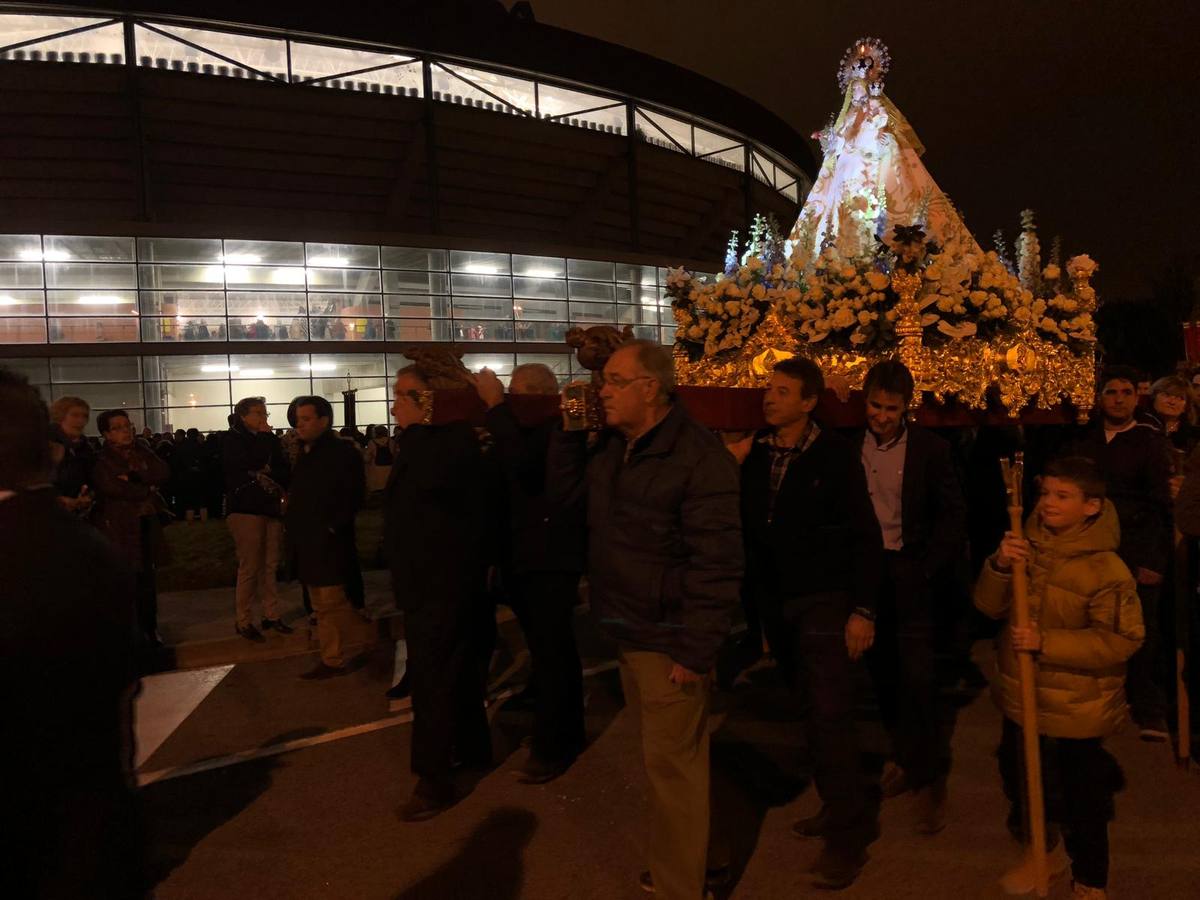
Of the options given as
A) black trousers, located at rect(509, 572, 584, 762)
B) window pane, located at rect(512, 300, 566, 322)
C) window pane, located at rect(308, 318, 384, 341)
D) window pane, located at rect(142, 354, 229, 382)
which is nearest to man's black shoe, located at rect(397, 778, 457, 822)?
black trousers, located at rect(509, 572, 584, 762)

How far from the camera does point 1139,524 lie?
4.96 metres

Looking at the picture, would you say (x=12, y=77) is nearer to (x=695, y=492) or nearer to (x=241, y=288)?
(x=241, y=288)

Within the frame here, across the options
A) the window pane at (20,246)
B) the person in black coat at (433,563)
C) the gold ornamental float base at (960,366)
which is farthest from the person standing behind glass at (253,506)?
the window pane at (20,246)

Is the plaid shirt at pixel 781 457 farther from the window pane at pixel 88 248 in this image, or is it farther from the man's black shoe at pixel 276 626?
the window pane at pixel 88 248

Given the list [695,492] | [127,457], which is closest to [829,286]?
[695,492]

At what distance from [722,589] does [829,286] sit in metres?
3.96

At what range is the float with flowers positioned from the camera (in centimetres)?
603

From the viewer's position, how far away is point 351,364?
28.4 metres

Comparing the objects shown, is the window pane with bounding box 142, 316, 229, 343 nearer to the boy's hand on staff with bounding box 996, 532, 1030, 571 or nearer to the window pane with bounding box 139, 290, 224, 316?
the window pane with bounding box 139, 290, 224, 316

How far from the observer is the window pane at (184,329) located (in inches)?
1021

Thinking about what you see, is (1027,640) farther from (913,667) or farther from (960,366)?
(960,366)

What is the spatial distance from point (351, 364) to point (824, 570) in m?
26.4

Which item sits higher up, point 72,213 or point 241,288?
point 72,213

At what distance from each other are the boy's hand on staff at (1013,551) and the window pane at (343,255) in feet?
88.6
